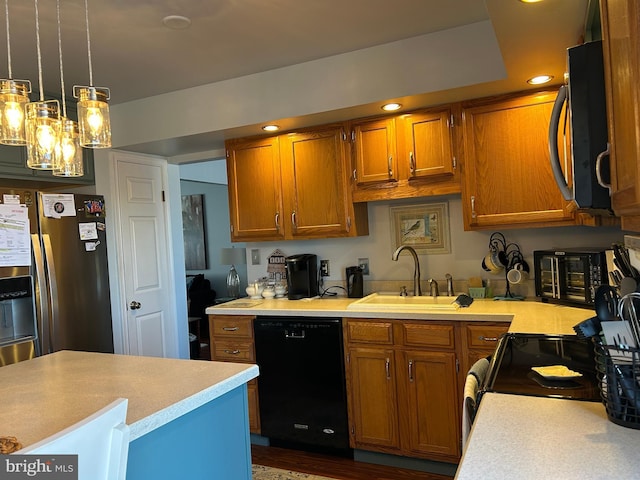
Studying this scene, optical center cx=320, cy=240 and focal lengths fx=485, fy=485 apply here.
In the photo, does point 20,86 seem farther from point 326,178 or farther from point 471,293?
point 471,293

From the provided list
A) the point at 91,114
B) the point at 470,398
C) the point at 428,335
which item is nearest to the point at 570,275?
the point at 428,335

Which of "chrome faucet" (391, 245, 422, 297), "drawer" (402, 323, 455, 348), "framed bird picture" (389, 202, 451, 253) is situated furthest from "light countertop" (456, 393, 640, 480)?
"framed bird picture" (389, 202, 451, 253)

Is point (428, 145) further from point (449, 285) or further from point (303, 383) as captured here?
point (303, 383)

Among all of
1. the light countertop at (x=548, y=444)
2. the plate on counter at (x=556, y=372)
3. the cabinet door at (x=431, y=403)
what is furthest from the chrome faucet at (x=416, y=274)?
the light countertop at (x=548, y=444)

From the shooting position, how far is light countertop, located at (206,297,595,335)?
7.45 feet

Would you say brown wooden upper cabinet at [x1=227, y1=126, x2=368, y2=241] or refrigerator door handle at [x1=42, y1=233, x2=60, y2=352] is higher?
brown wooden upper cabinet at [x1=227, y1=126, x2=368, y2=241]

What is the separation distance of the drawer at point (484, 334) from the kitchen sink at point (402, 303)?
6.9 inches

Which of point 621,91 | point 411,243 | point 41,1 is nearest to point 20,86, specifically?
point 41,1

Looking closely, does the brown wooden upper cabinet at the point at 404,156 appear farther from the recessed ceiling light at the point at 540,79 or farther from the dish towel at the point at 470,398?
the dish towel at the point at 470,398

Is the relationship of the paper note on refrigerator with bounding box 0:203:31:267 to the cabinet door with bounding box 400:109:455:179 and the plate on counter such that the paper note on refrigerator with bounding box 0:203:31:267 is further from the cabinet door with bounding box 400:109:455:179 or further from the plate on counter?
the plate on counter

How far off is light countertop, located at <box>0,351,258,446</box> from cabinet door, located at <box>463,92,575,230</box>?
1811mm

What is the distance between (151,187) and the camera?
420 cm

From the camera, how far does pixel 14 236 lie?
9.86ft

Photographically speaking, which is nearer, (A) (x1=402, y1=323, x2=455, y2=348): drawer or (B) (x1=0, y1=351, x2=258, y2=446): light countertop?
(B) (x1=0, y1=351, x2=258, y2=446): light countertop
